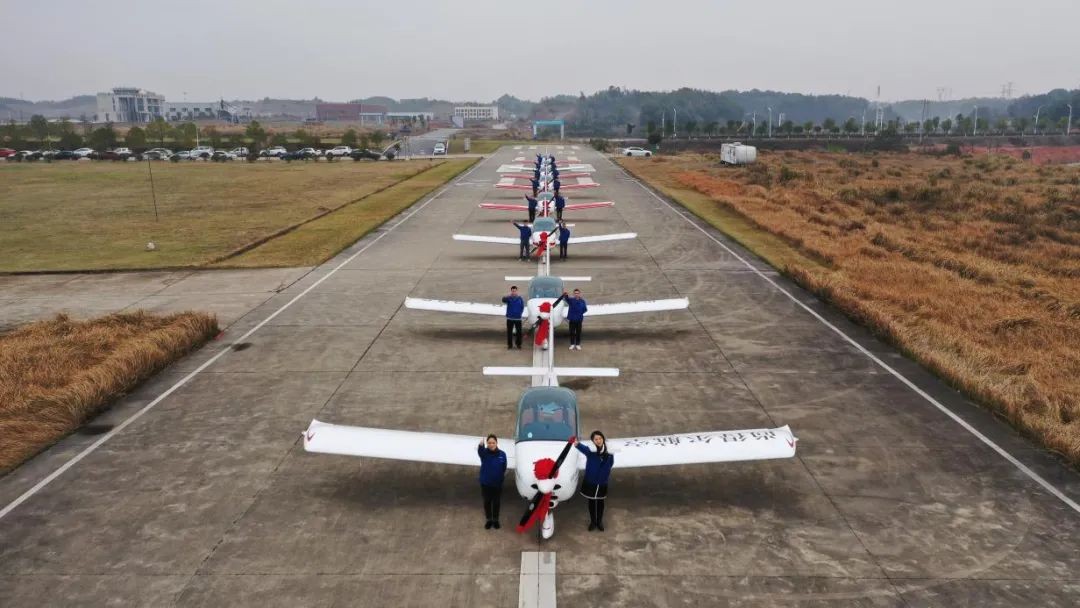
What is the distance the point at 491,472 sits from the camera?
12219 mm

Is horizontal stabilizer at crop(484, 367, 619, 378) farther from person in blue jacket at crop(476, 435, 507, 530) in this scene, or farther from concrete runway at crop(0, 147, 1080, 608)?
concrete runway at crop(0, 147, 1080, 608)

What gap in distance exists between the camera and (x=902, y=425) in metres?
17.2

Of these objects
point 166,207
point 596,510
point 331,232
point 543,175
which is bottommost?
point 596,510

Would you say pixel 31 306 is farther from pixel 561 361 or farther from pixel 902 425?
pixel 902 425

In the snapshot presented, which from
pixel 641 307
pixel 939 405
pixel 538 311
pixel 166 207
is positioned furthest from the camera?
pixel 166 207

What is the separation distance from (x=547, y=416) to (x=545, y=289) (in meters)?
9.60

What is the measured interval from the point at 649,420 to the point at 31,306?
2625 cm

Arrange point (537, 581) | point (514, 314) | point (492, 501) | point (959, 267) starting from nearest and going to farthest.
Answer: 1. point (537, 581)
2. point (492, 501)
3. point (514, 314)
4. point (959, 267)

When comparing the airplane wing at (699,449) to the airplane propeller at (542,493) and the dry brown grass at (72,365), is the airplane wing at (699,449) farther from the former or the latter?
the dry brown grass at (72,365)

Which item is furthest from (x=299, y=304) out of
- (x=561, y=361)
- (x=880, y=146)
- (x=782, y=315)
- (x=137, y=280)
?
(x=880, y=146)

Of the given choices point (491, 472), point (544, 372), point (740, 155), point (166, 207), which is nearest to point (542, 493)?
point (491, 472)

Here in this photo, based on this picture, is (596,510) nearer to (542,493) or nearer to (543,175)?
(542,493)

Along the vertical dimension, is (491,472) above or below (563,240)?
below

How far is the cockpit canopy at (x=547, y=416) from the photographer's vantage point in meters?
12.6
